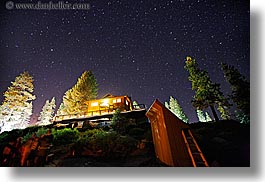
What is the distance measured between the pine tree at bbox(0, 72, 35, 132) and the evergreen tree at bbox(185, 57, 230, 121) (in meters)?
1.92

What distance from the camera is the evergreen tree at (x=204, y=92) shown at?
3.48 meters

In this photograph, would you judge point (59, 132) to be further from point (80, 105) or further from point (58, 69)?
point (58, 69)

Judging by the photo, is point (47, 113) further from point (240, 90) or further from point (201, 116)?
point (240, 90)

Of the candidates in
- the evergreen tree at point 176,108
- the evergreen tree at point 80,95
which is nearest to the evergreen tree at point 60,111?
the evergreen tree at point 80,95

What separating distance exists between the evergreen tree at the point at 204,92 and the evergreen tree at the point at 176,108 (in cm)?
18

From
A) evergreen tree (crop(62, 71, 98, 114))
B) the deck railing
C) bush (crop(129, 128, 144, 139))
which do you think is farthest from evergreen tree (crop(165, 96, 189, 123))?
evergreen tree (crop(62, 71, 98, 114))

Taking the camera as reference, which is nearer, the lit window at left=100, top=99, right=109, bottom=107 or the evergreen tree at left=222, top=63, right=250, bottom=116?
the evergreen tree at left=222, top=63, right=250, bottom=116

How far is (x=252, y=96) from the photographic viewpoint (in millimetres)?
3410

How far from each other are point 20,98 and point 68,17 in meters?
1.16

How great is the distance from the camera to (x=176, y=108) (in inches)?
137

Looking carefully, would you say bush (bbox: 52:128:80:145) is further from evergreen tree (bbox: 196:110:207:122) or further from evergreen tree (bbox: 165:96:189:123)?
evergreen tree (bbox: 196:110:207:122)

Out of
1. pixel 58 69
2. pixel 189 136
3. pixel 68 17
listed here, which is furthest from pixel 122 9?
pixel 189 136

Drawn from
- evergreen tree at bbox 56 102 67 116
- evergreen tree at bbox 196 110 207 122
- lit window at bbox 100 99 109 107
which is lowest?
evergreen tree at bbox 196 110 207 122

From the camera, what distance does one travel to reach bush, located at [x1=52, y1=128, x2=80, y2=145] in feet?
11.3
